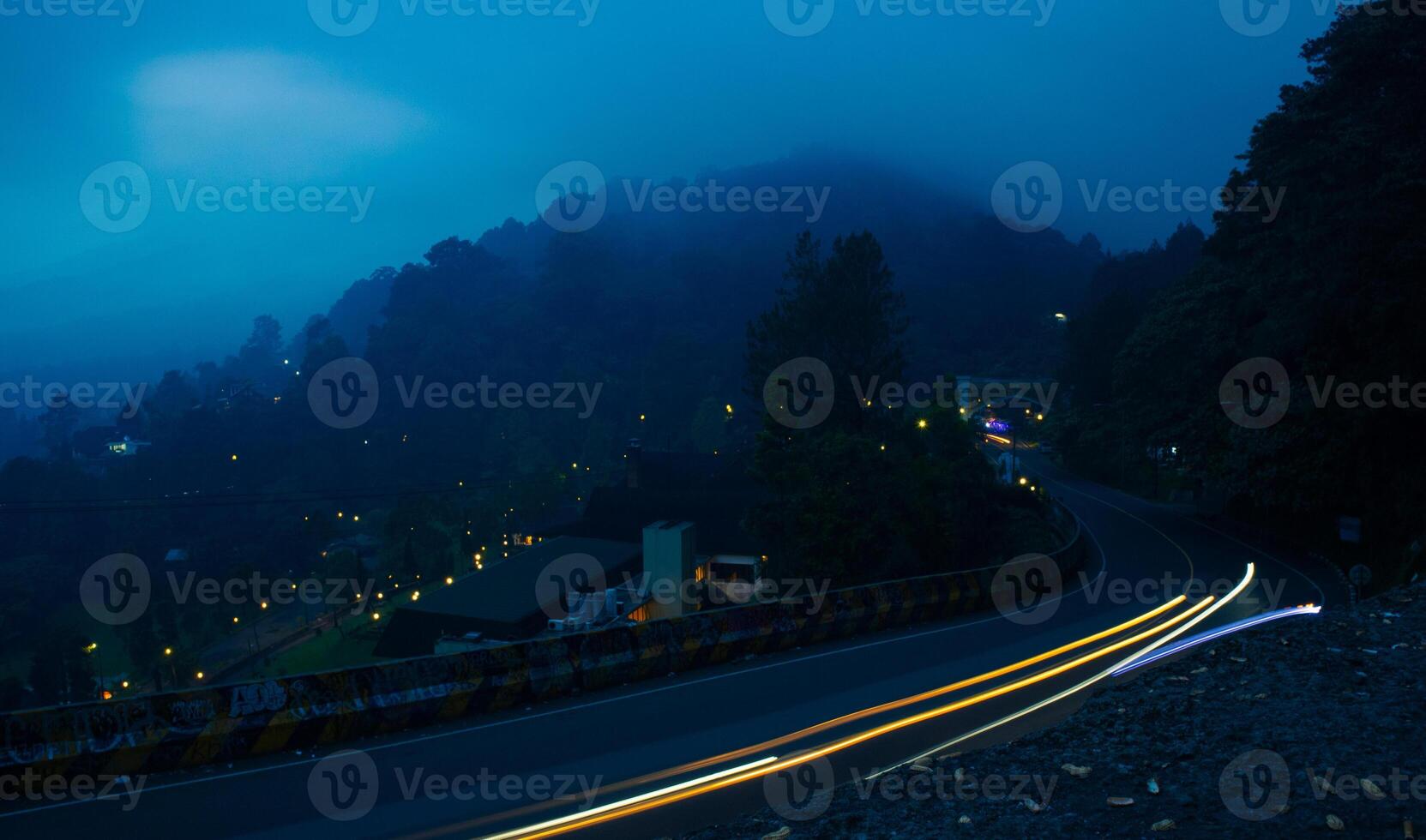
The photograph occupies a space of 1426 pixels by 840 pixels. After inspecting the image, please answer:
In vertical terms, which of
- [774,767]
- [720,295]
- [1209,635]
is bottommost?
[1209,635]

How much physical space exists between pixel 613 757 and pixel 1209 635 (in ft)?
36.4

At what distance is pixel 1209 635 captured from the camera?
45.7 ft

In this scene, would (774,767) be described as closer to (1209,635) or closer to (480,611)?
(1209,635)

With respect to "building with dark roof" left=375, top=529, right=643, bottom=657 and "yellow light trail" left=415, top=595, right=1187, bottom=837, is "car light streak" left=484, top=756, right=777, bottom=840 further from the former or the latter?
"building with dark roof" left=375, top=529, right=643, bottom=657

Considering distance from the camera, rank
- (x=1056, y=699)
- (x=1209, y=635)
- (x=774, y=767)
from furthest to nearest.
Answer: (x=1209, y=635) → (x=1056, y=699) → (x=774, y=767)

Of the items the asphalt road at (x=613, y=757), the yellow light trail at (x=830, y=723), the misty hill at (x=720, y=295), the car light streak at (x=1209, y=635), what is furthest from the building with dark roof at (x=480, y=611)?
the misty hill at (x=720, y=295)

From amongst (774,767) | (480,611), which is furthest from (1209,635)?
(480,611)

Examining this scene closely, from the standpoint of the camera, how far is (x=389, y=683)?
29.8 feet

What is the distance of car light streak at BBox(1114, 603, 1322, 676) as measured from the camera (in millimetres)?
11914

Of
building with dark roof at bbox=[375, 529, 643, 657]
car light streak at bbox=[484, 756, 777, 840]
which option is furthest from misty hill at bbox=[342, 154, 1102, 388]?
car light streak at bbox=[484, 756, 777, 840]

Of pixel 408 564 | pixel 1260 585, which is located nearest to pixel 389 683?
pixel 1260 585

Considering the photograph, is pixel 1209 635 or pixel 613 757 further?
pixel 1209 635

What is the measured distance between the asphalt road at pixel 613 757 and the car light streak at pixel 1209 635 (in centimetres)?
45

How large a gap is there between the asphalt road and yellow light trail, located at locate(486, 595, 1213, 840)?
95 millimetres
